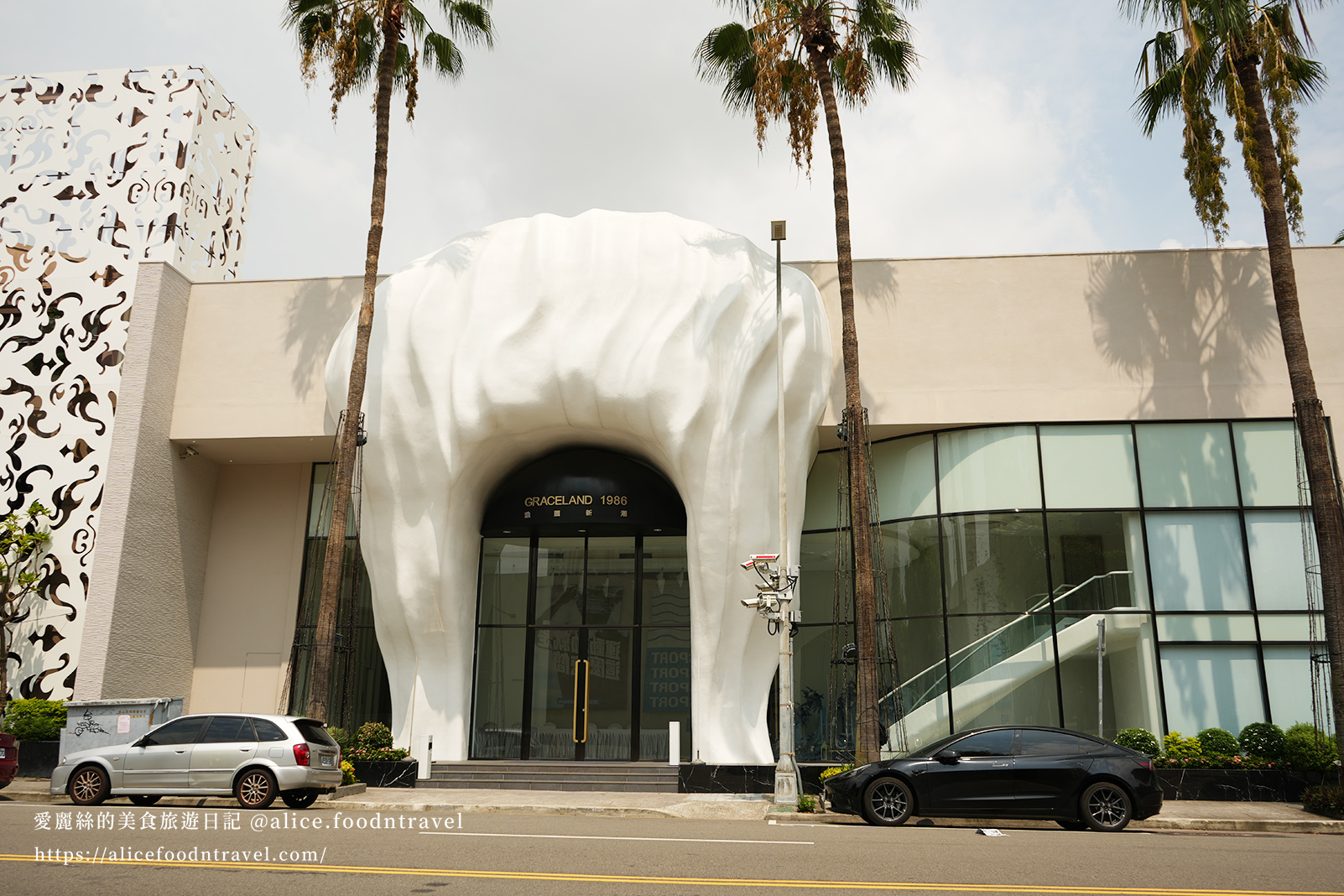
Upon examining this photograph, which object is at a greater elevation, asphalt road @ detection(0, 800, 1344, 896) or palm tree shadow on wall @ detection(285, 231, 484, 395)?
palm tree shadow on wall @ detection(285, 231, 484, 395)

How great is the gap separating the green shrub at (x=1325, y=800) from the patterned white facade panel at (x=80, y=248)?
24192 mm

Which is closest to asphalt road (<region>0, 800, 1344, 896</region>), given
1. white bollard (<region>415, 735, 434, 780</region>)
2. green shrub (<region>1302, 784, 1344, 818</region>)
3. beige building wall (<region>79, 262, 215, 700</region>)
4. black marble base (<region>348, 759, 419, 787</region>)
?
green shrub (<region>1302, 784, 1344, 818</region>)

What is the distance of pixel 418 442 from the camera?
19703 millimetres

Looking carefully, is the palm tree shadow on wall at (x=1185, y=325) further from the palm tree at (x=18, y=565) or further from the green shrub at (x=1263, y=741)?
the palm tree at (x=18, y=565)

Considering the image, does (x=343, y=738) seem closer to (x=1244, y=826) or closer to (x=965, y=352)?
(x=1244, y=826)

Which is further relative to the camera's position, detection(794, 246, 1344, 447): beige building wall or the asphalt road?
detection(794, 246, 1344, 447): beige building wall

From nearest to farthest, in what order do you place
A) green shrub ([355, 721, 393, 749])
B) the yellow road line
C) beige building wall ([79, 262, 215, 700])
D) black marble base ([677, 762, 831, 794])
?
1. the yellow road line
2. black marble base ([677, 762, 831, 794])
3. green shrub ([355, 721, 393, 749])
4. beige building wall ([79, 262, 215, 700])

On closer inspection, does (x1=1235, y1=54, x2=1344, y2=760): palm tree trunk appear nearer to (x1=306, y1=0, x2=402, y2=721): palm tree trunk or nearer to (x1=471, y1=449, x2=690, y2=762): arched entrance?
(x1=471, y1=449, x2=690, y2=762): arched entrance

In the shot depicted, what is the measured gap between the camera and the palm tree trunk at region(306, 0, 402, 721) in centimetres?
1747

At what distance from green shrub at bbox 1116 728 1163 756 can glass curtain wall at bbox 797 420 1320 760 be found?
4.29 feet

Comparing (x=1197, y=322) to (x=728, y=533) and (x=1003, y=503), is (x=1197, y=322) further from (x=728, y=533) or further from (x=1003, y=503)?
(x=728, y=533)

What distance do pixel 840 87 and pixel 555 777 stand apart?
1478cm

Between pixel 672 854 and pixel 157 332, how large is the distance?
19.6 metres

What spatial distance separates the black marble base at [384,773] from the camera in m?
17.8
